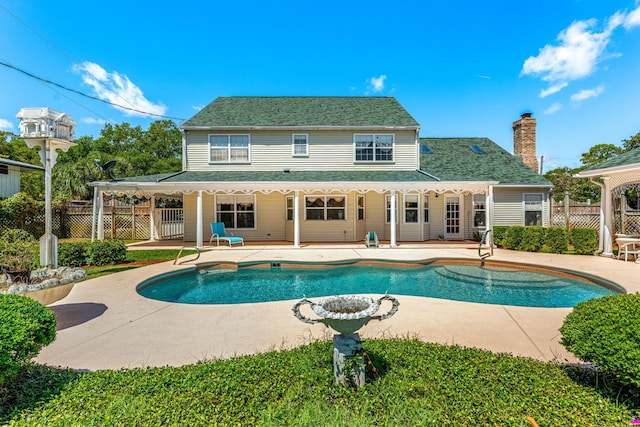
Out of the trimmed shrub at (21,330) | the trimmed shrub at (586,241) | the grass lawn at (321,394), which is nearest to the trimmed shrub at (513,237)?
the trimmed shrub at (586,241)

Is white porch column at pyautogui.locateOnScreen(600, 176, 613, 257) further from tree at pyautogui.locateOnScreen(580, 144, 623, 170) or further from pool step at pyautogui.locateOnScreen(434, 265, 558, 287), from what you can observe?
tree at pyautogui.locateOnScreen(580, 144, 623, 170)

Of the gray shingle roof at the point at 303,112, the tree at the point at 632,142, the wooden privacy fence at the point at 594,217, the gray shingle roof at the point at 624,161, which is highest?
the tree at the point at 632,142

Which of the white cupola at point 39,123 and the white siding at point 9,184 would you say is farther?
the white siding at point 9,184

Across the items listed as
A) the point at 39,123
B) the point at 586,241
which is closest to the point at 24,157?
the point at 39,123

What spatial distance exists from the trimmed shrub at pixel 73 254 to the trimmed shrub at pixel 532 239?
1615 centimetres

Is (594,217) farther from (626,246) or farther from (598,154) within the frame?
(598,154)

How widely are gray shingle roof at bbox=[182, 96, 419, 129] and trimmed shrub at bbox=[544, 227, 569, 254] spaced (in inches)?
299

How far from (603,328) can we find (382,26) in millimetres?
16973

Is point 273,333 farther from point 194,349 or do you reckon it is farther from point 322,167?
point 322,167

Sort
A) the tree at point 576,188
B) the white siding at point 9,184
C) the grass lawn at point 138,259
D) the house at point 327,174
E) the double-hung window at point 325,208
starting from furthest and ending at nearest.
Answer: the tree at point 576,188
the white siding at point 9,184
the double-hung window at point 325,208
the house at point 327,174
the grass lawn at point 138,259

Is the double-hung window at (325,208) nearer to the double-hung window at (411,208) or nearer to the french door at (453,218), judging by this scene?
the double-hung window at (411,208)

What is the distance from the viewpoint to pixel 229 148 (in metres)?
15.9

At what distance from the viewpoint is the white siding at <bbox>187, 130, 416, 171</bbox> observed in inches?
622

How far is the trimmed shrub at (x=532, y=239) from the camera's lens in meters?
12.4
